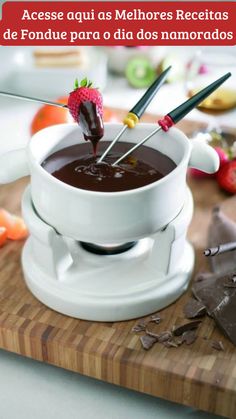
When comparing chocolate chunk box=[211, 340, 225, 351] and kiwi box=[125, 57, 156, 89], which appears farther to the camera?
kiwi box=[125, 57, 156, 89]

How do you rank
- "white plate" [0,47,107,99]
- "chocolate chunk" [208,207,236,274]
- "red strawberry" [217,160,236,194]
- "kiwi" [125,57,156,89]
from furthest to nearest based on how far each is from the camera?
"kiwi" [125,57,156,89] < "white plate" [0,47,107,99] < "red strawberry" [217,160,236,194] < "chocolate chunk" [208,207,236,274]

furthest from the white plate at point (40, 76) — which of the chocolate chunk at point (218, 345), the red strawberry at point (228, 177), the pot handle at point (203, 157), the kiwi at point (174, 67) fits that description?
the chocolate chunk at point (218, 345)

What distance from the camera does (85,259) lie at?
144 centimetres

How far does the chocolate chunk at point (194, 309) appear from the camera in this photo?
1.36 metres

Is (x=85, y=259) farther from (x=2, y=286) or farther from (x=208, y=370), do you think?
(x=208, y=370)

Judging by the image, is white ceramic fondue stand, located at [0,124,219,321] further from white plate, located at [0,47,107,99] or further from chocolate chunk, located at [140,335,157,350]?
white plate, located at [0,47,107,99]

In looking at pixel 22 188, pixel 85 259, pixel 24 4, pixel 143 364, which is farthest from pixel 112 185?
pixel 24 4

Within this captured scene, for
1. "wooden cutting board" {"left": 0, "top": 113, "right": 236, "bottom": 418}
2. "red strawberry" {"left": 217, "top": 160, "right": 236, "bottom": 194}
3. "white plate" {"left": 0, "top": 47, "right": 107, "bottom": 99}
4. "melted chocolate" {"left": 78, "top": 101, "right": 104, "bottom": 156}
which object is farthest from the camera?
"white plate" {"left": 0, "top": 47, "right": 107, "bottom": 99}

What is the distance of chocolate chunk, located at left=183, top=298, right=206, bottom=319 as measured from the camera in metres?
1.36

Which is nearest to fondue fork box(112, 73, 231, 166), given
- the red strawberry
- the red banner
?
the red strawberry

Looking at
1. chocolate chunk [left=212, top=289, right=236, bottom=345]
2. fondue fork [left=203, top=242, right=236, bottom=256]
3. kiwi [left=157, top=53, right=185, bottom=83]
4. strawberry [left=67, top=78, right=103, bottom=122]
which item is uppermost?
strawberry [left=67, top=78, right=103, bottom=122]

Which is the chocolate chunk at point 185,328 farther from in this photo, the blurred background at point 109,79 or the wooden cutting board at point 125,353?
the blurred background at point 109,79

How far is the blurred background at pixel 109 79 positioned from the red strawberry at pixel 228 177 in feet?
0.75

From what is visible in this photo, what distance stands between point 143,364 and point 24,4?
1689mm
